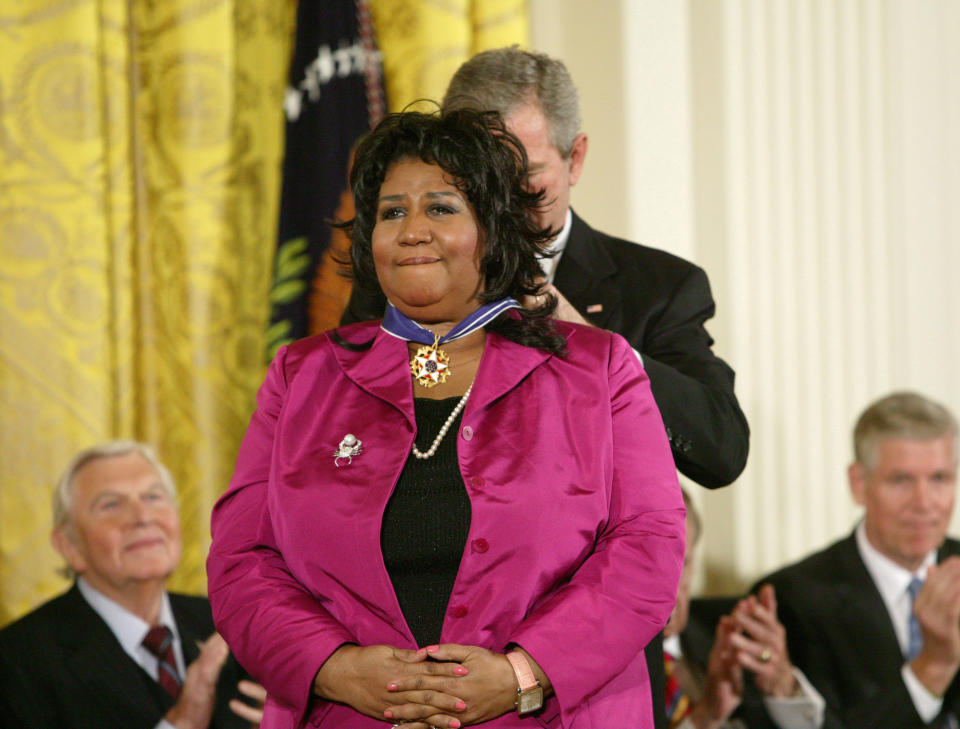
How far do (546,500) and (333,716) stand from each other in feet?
1.17

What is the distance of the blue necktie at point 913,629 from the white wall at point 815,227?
0.41m

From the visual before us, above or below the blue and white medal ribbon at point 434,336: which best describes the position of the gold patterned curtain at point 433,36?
above

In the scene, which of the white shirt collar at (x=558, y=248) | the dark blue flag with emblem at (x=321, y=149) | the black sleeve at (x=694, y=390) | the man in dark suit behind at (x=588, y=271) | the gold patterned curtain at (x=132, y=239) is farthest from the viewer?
the dark blue flag with emblem at (x=321, y=149)

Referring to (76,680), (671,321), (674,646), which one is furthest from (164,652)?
(671,321)

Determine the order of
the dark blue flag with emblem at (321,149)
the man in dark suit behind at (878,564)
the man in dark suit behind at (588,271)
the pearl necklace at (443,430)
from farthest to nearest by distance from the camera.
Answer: the dark blue flag with emblem at (321,149)
the man in dark suit behind at (878,564)
the man in dark suit behind at (588,271)
the pearl necklace at (443,430)

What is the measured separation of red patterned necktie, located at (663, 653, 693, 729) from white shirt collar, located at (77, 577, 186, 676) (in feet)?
3.90

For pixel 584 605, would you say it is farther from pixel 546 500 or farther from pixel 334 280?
pixel 334 280

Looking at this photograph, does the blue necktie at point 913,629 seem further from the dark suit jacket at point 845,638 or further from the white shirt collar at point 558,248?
the white shirt collar at point 558,248

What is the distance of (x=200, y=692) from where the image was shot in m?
2.78

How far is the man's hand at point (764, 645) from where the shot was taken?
119 inches

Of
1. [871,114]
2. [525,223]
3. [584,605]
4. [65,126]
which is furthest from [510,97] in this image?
[871,114]

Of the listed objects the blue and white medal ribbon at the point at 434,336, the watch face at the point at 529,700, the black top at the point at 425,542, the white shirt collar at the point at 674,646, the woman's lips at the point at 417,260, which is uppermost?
the woman's lips at the point at 417,260

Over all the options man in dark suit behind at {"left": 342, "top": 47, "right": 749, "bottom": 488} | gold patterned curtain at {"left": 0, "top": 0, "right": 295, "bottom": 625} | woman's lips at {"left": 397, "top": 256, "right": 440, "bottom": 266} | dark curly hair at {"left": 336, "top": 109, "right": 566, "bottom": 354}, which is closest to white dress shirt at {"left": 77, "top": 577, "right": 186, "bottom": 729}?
gold patterned curtain at {"left": 0, "top": 0, "right": 295, "bottom": 625}

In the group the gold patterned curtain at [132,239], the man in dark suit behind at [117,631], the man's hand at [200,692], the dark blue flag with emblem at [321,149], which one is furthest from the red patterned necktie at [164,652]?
the dark blue flag with emblem at [321,149]
